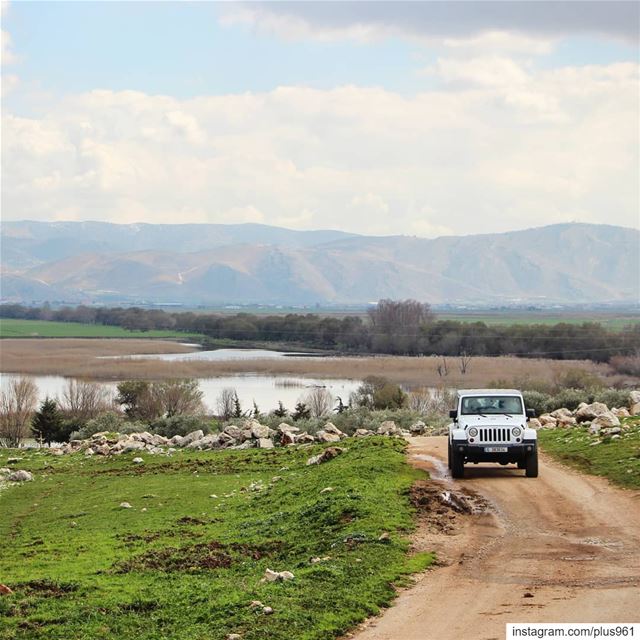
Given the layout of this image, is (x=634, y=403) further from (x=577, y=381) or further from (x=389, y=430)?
(x=577, y=381)

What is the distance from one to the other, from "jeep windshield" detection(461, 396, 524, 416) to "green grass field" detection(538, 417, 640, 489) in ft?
7.25

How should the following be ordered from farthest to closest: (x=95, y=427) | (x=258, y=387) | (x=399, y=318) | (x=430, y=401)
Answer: (x=399, y=318)
(x=258, y=387)
(x=430, y=401)
(x=95, y=427)

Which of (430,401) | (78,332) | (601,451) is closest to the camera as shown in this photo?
(601,451)

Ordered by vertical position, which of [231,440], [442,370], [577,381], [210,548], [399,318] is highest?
[399,318]

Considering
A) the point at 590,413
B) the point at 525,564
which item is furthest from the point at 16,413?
the point at 525,564

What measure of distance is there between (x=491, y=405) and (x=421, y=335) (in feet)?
354

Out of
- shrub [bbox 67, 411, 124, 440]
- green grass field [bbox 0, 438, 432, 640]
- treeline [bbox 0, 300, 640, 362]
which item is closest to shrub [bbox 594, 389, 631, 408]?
green grass field [bbox 0, 438, 432, 640]

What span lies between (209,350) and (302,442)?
311 feet

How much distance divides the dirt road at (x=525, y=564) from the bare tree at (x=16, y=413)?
117 feet

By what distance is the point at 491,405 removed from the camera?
25438 millimetres

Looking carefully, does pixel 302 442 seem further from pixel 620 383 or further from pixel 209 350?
pixel 209 350

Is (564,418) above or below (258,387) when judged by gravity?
above

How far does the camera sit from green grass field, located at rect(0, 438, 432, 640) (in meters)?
13.2

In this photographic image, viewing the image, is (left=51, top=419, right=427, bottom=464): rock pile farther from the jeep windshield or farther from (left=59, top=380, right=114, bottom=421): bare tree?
(left=59, top=380, right=114, bottom=421): bare tree
